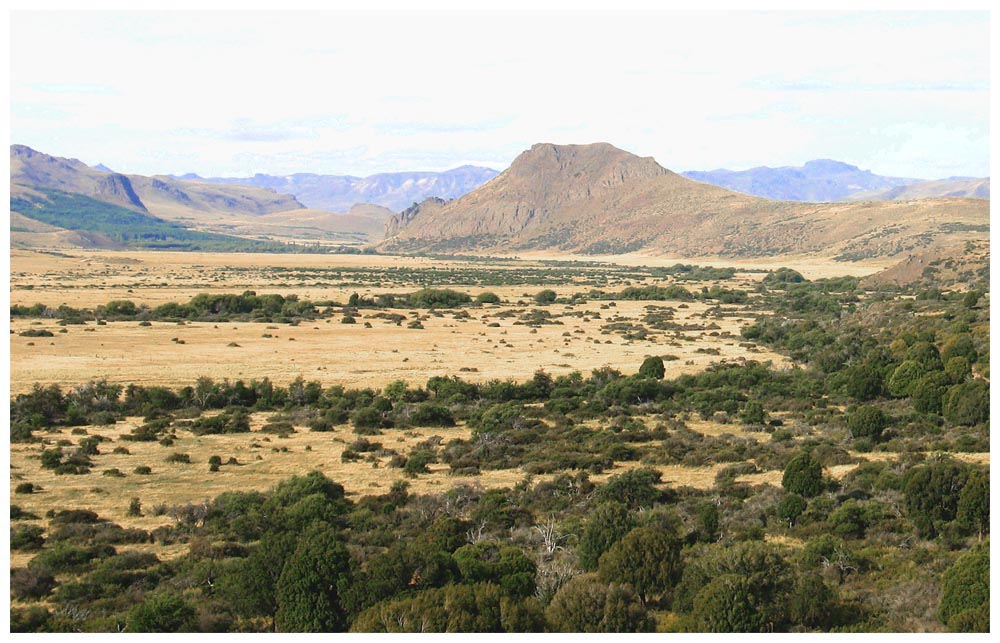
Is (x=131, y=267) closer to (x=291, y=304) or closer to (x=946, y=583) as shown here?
(x=291, y=304)

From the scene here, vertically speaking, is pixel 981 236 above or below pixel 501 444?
above

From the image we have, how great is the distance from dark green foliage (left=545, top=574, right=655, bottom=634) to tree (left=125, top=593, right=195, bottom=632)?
540 centimetres

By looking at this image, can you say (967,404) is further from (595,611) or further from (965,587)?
(595,611)

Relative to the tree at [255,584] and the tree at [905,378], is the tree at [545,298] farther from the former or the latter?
the tree at [255,584]

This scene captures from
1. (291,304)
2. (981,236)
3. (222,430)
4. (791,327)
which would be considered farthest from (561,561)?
(981,236)

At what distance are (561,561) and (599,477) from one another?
8067 millimetres

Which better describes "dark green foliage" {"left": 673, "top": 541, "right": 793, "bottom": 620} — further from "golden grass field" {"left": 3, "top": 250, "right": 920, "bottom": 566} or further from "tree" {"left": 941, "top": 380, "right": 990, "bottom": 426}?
"tree" {"left": 941, "top": 380, "right": 990, "bottom": 426}

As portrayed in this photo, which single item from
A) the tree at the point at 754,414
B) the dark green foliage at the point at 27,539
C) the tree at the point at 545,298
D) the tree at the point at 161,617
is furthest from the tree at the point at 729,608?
the tree at the point at 545,298

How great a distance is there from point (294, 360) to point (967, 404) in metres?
33.7

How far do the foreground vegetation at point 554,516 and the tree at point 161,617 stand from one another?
1.5 inches

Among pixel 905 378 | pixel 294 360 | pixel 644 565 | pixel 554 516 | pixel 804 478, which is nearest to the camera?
pixel 644 565

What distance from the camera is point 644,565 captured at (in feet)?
48.2

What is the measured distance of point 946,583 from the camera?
13.3 meters

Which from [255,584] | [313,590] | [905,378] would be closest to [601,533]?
[313,590]
